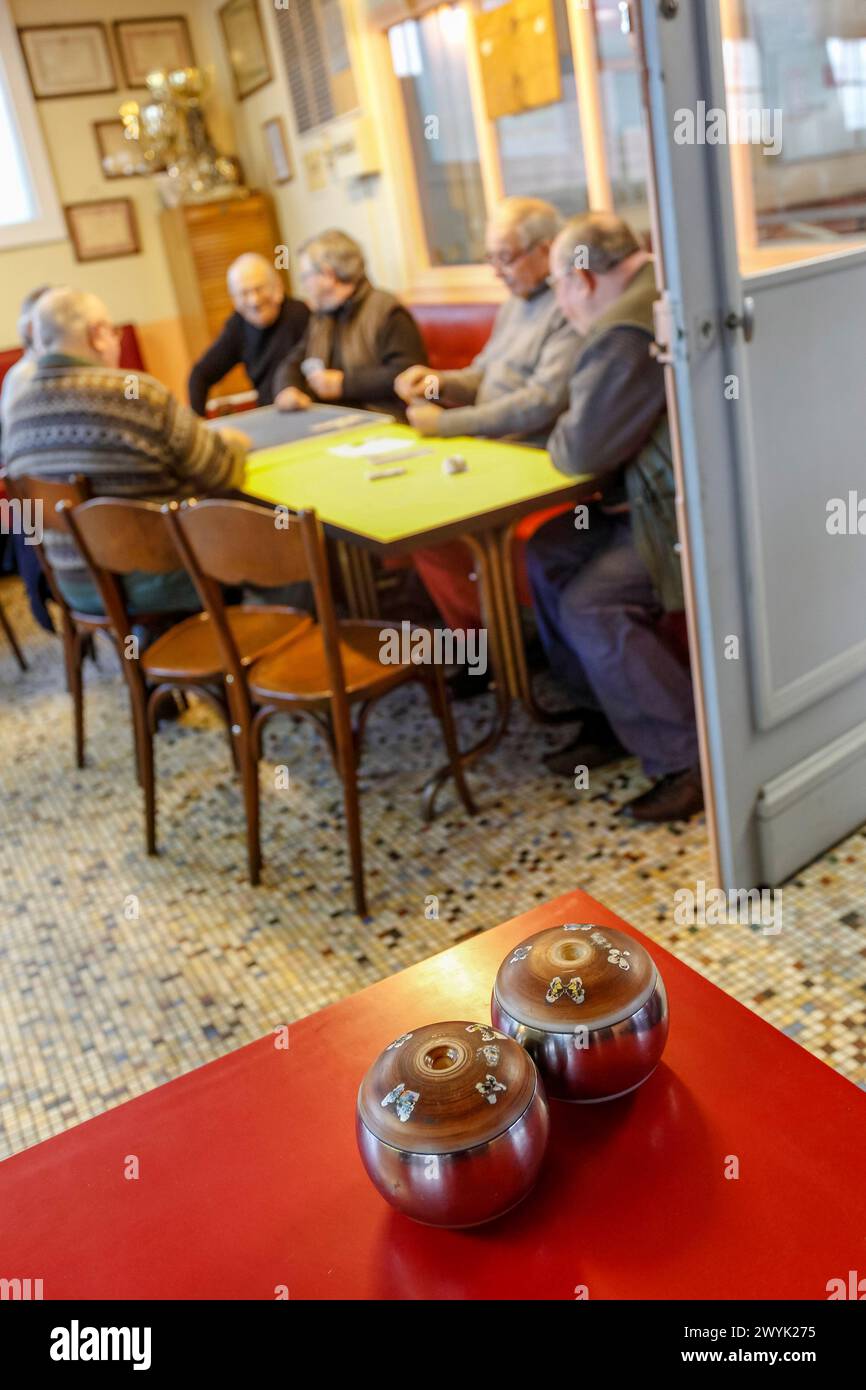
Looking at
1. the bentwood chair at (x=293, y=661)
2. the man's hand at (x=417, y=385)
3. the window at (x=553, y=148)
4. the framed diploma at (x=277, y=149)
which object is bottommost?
the bentwood chair at (x=293, y=661)

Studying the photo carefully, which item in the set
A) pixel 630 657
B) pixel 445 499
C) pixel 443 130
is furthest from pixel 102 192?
pixel 630 657

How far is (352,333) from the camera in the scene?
4.24 m

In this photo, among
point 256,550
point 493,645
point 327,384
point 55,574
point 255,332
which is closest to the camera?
point 256,550

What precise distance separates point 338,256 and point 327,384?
1.50ft

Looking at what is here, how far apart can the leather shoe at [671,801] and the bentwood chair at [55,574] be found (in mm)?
1487

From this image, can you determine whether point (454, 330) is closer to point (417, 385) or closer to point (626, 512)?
point (417, 385)

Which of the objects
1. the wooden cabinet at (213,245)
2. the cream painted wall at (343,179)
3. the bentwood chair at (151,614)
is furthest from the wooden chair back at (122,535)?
the wooden cabinet at (213,245)

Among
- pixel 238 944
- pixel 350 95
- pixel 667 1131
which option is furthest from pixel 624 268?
pixel 350 95

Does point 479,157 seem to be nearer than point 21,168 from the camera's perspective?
Yes

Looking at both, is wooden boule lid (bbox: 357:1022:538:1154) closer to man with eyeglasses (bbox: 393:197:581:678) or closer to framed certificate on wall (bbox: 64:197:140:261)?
man with eyeglasses (bbox: 393:197:581:678)

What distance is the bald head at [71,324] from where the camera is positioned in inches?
113

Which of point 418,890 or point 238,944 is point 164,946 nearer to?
point 238,944

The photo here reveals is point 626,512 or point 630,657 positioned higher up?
point 626,512

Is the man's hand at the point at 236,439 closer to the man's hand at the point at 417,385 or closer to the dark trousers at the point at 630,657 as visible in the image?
the man's hand at the point at 417,385
